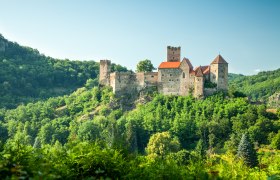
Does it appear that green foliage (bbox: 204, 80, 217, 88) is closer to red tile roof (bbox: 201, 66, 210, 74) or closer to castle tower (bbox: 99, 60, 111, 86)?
red tile roof (bbox: 201, 66, 210, 74)

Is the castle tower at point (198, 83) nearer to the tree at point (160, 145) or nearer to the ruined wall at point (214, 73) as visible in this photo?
the ruined wall at point (214, 73)

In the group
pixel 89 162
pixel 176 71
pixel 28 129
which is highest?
pixel 176 71

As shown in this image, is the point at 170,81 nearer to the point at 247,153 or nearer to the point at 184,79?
the point at 184,79

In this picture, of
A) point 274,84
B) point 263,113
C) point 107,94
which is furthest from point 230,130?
point 274,84

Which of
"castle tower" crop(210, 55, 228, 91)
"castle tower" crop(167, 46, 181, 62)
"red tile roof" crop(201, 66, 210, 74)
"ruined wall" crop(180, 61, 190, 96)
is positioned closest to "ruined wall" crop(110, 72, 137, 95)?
"castle tower" crop(167, 46, 181, 62)

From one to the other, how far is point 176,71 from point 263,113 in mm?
18011

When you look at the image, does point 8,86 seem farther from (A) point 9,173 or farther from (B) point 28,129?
(A) point 9,173

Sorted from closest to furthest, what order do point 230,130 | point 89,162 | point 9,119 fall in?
point 89,162 → point 230,130 → point 9,119

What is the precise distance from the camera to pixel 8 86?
142 m

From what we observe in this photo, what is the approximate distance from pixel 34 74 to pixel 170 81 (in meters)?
82.3

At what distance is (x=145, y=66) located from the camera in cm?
10144

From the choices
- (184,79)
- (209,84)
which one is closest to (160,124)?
(184,79)

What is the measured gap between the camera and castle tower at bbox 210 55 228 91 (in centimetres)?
8316

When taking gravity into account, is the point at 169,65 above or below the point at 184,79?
above
